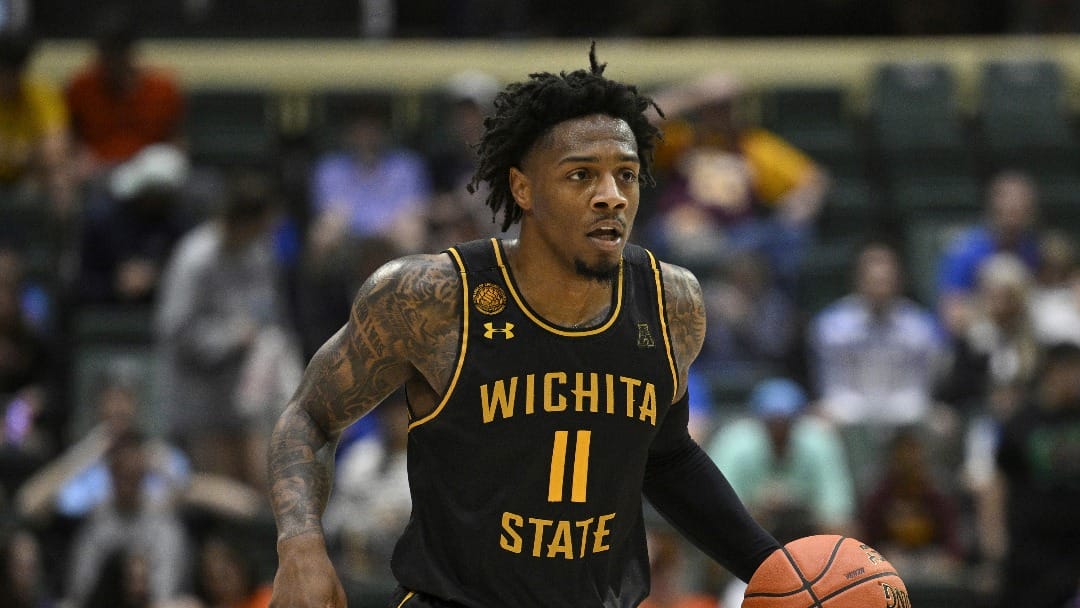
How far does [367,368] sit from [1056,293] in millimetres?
7180

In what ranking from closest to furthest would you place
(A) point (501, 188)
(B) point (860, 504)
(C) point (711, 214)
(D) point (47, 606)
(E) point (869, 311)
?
1. (A) point (501, 188)
2. (D) point (47, 606)
3. (B) point (860, 504)
4. (E) point (869, 311)
5. (C) point (711, 214)

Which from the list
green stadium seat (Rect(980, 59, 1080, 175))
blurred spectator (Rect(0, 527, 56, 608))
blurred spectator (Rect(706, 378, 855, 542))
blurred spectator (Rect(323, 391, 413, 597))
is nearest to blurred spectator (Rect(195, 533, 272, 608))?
blurred spectator (Rect(323, 391, 413, 597))

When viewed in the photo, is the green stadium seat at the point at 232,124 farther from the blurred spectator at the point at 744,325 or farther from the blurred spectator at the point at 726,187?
the blurred spectator at the point at 744,325

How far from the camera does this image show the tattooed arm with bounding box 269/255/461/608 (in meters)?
4.16

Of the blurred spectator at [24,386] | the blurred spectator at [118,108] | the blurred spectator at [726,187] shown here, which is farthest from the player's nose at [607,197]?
the blurred spectator at [118,108]

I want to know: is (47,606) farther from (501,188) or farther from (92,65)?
(501,188)

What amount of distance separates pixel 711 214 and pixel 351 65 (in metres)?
3.74

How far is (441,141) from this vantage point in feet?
39.0

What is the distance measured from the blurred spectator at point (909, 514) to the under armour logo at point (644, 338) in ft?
16.5

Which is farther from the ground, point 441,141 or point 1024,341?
point 441,141

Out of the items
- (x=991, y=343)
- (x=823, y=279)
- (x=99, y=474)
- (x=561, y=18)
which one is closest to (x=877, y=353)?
(x=991, y=343)

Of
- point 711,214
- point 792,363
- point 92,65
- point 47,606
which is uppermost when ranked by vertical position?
point 92,65

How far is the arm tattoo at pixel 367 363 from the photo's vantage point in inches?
164

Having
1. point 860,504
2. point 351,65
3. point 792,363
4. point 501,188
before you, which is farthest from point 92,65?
point 501,188
